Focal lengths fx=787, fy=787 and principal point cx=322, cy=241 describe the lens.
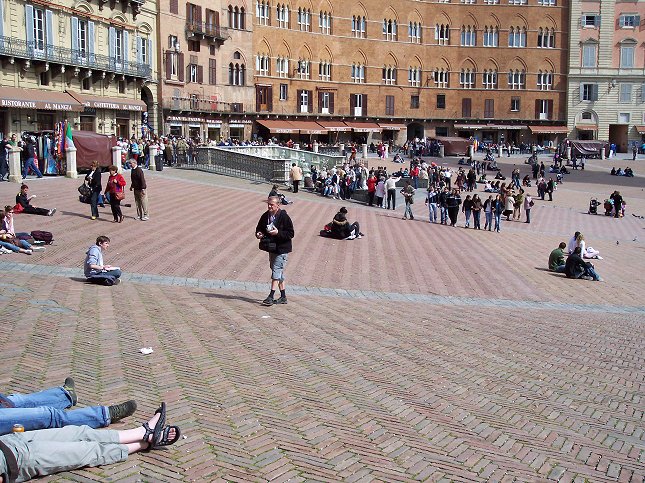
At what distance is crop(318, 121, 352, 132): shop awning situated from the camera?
66312 mm

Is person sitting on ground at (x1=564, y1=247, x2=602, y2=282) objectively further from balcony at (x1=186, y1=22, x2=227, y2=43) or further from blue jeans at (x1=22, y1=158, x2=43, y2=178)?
balcony at (x1=186, y1=22, x2=227, y2=43)

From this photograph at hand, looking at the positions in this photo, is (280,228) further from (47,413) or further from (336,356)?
(47,413)

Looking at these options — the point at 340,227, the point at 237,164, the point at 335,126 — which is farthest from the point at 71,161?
the point at 335,126

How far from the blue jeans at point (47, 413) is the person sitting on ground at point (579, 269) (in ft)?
50.6

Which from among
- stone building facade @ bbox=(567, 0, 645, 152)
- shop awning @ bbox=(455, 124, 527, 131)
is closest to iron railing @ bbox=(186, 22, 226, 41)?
shop awning @ bbox=(455, 124, 527, 131)

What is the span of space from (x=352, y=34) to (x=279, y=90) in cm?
950

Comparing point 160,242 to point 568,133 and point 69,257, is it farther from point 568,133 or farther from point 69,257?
point 568,133

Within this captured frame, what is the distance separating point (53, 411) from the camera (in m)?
6.57

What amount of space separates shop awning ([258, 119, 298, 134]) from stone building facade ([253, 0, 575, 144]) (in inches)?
37.6

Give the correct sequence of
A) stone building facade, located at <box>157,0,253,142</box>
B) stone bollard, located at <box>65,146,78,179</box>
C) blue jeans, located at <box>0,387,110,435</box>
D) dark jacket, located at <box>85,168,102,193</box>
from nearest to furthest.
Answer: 1. blue jeans, located at <box>0,387,110,435</box>
2. dark jacket, located at <box>85,168,102,193</box>
3. stone bollard, located at <box>65,146,78,179</box>
4. stone building facade, located at <box>157,0,253,142</box>

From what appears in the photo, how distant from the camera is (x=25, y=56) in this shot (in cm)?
3628

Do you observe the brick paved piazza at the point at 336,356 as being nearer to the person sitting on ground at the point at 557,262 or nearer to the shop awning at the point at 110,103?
the person sitting on ground at the point at 557,262

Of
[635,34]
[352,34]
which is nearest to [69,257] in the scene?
[352,34]

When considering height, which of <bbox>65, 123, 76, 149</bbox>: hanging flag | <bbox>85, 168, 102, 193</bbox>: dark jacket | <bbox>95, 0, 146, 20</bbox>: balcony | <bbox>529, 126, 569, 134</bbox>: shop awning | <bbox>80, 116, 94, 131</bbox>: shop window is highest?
<bbox>95, 0, 146, 20</bbox>: balcony
